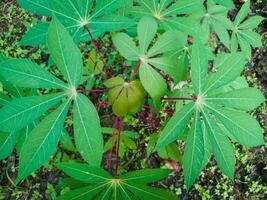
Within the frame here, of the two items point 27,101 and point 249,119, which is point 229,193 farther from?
point 27,101

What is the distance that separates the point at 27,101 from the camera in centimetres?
121

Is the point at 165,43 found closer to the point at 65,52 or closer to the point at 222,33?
the point at 65,52

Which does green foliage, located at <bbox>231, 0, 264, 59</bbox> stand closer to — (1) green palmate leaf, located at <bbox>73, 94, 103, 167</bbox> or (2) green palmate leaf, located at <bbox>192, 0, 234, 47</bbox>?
(2) green palmate leaf, located at <bbox>192, 0, 234, 47</bbox>

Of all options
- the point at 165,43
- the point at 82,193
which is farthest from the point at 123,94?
the point at 82,193

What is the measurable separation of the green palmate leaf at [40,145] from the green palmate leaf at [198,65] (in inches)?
19.7

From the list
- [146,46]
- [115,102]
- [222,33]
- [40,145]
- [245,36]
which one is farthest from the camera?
[245,36]

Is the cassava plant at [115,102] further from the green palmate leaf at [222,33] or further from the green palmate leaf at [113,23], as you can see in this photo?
the green palmate leaf at [222,33]

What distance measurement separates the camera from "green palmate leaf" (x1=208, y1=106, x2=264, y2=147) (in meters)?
1.29

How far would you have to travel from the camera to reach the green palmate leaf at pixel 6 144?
4.85 feet

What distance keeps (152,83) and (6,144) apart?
0.69 meters

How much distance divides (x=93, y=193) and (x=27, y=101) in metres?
0.43

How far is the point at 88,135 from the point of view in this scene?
Result: 1.19 meters

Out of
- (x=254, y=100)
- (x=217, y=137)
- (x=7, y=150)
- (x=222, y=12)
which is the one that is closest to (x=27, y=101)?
(x=7, y=150)

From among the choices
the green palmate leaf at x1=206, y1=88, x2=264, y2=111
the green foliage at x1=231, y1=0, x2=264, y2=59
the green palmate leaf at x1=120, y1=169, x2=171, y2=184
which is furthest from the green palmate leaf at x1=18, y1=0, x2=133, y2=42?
the green foliage at x1=231, y1=0, x2=264, y2=59
